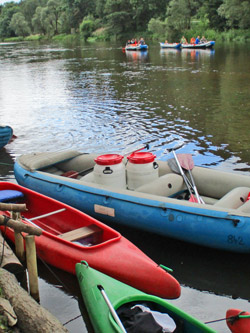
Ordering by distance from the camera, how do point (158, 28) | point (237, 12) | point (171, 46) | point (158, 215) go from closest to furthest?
1. point (158, 215)
2. point (237, 12)
3. point (171, 46)
4. point (158, 28)

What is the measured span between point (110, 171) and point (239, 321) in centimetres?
355

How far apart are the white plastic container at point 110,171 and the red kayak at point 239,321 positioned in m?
3.39

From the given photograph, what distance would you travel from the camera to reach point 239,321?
3.82 metres

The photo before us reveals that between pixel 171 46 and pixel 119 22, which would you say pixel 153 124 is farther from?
pixel 119 22

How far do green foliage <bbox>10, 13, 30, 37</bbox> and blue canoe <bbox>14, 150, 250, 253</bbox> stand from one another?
89.1 meters

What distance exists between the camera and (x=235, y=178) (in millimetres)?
6746

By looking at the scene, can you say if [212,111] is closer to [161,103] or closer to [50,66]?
[161,103]

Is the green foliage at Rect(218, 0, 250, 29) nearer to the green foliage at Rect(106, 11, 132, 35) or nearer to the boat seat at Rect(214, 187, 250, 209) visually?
the green foliage at Rect(106, 11, 132, 35)

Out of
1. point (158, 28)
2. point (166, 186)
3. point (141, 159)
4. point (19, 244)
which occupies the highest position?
point (158, 28)

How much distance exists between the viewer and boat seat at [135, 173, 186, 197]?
6.66m

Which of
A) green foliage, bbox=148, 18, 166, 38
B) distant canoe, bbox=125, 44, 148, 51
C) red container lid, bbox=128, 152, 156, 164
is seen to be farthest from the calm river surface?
green foliage, bbox=148, 18, 166, 38

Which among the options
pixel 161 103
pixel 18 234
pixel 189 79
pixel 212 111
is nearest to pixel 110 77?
pixel 189 79

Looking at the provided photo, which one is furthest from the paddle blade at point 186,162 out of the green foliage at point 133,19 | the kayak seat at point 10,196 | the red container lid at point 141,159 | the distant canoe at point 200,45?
the green foliage at point 133,19

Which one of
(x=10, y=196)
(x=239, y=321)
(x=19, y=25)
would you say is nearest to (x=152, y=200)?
(x=10, y=196)
